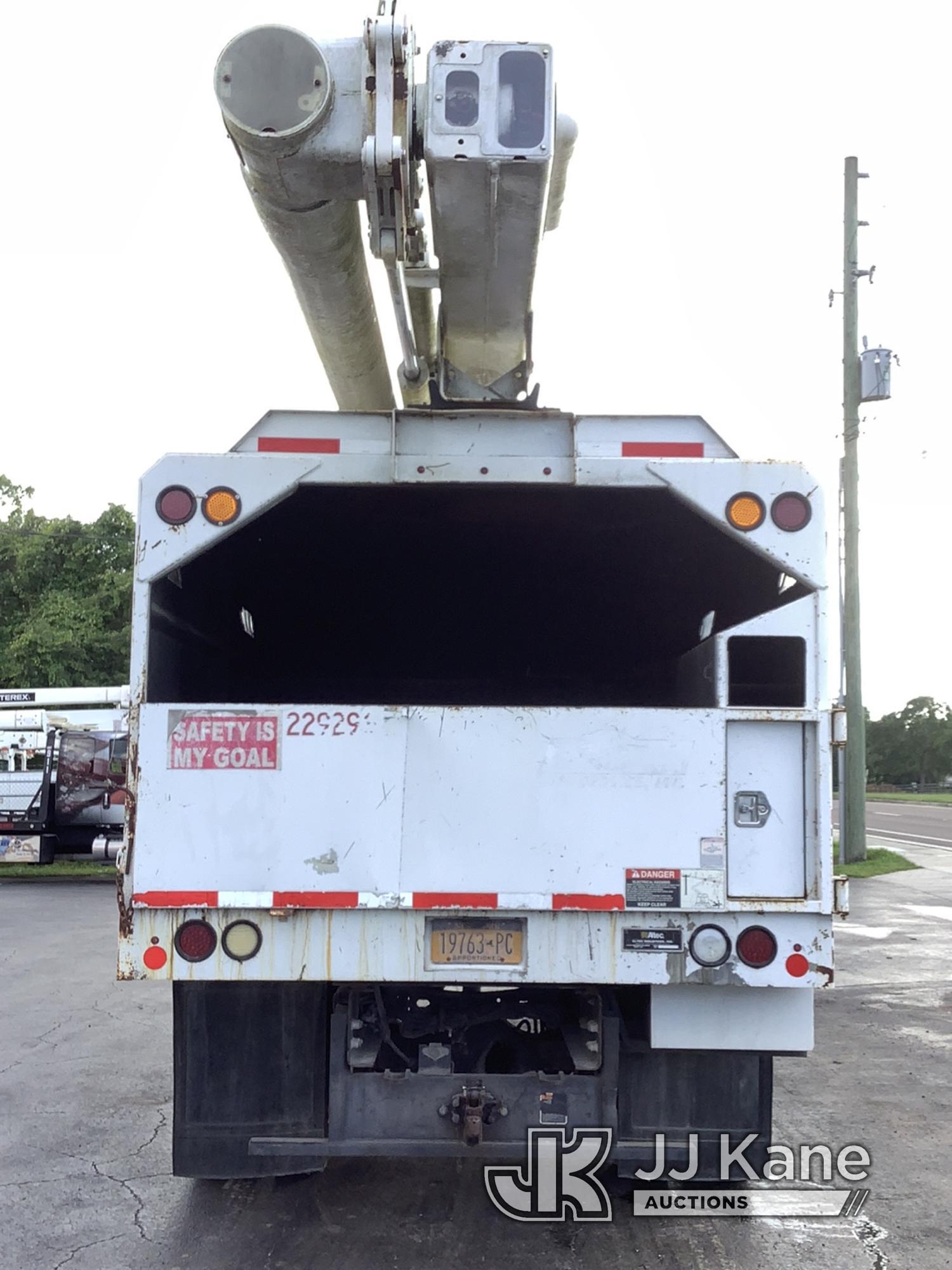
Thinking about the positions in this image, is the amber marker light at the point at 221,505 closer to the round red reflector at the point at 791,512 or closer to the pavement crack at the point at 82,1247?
the round red reflector at the point at 791,512

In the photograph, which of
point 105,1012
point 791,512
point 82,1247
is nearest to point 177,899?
point 82,1247

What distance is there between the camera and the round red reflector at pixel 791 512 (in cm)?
406

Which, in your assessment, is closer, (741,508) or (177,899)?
A: (177,899)

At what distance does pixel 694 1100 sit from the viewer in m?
4.36

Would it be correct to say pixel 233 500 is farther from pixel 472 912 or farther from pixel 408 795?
pixel 472 912

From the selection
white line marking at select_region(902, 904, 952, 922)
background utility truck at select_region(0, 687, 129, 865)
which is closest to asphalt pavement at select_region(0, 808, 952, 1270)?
white line marking at select_region(902, 904, 952, 922)

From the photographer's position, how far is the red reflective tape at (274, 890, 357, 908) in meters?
3.90

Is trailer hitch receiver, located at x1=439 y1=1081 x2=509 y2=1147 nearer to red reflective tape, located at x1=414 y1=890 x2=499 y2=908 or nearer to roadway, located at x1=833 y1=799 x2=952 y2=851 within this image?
red reflective tape, located at x1=414 y1=890 x2=499 y2=908

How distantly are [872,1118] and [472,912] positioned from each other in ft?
10.3

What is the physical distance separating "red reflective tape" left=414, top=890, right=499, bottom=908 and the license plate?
75 millimetres

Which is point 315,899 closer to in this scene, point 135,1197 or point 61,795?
point 135,1197

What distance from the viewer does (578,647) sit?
6.68 m

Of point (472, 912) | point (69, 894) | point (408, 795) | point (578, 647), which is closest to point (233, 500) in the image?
point (408, 795)

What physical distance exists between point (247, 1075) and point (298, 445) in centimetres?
217
